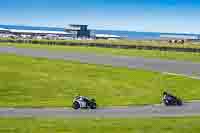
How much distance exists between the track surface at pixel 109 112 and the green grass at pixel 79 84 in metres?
3.19

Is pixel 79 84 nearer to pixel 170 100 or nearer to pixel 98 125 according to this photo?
pixel 170 100

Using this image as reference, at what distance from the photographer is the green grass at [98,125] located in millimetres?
26422

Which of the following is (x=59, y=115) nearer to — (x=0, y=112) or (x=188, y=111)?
(x=0, y=112)

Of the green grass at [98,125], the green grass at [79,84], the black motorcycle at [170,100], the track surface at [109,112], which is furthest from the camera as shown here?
the green grass at [79,84]

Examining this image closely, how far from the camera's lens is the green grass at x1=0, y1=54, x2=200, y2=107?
145ft

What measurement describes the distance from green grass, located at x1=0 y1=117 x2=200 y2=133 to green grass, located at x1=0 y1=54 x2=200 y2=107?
10.4 metres

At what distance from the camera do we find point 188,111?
37531 millimetres

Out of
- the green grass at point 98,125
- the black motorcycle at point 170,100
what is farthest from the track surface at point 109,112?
the green grass at point 98,125

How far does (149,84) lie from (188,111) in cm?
1750

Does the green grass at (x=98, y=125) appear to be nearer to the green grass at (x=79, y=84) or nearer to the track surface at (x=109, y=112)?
the track surface at (x=109, y=112)

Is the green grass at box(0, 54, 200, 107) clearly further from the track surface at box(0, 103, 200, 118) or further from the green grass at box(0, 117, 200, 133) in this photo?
the green grass at box(0, 117, 200, 133)

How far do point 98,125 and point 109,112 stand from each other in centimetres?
850

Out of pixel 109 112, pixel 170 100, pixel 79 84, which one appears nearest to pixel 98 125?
pixel 109 112

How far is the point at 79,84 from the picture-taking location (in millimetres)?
52469
